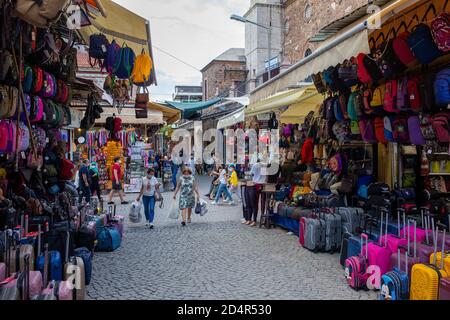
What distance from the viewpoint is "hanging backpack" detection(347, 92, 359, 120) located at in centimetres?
726

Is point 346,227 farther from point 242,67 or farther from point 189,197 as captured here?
point 242,67

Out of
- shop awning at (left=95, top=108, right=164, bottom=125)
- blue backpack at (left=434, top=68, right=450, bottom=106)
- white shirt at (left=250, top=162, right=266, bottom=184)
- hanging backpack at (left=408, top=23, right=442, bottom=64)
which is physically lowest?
white shirt at (left=250, top=162, right=266, bottom=184)

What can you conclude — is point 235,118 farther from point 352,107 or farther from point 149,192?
point 352,107

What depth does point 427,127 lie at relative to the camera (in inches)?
229

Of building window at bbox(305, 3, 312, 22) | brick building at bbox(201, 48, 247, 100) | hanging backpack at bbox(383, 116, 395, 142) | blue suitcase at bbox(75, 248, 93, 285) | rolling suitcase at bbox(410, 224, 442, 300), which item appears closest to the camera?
rolling suitcase at bbox(410, 224, 442, 300)

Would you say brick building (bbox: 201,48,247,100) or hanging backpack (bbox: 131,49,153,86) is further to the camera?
brick building (bbox: 201,48,247,100)

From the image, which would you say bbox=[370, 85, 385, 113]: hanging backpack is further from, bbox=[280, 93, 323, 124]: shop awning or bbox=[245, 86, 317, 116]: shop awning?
bbox=[280, 93, 323, 124]: shop awning

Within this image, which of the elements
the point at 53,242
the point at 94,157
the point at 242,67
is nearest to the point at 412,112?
the point at 53,242

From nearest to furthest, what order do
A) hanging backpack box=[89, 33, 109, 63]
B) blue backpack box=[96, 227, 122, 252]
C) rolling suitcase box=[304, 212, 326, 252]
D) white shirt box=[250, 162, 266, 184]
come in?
hanging backpack box=[89, 33, 109, 63] → rolling suitcase box=[304, 212, 326, 252] → blue backpack box=[96, 227, 122, 252] → white shirt box=[250, 162, 266, 184]

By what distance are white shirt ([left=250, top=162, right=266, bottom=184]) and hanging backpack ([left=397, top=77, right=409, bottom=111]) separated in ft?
14.3

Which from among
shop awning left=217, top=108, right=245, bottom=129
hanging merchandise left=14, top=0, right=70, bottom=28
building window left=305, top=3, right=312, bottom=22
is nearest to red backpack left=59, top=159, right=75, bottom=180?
hanging merchandise left=14, top=0, right=70, bottom=28

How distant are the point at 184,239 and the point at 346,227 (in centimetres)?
319
